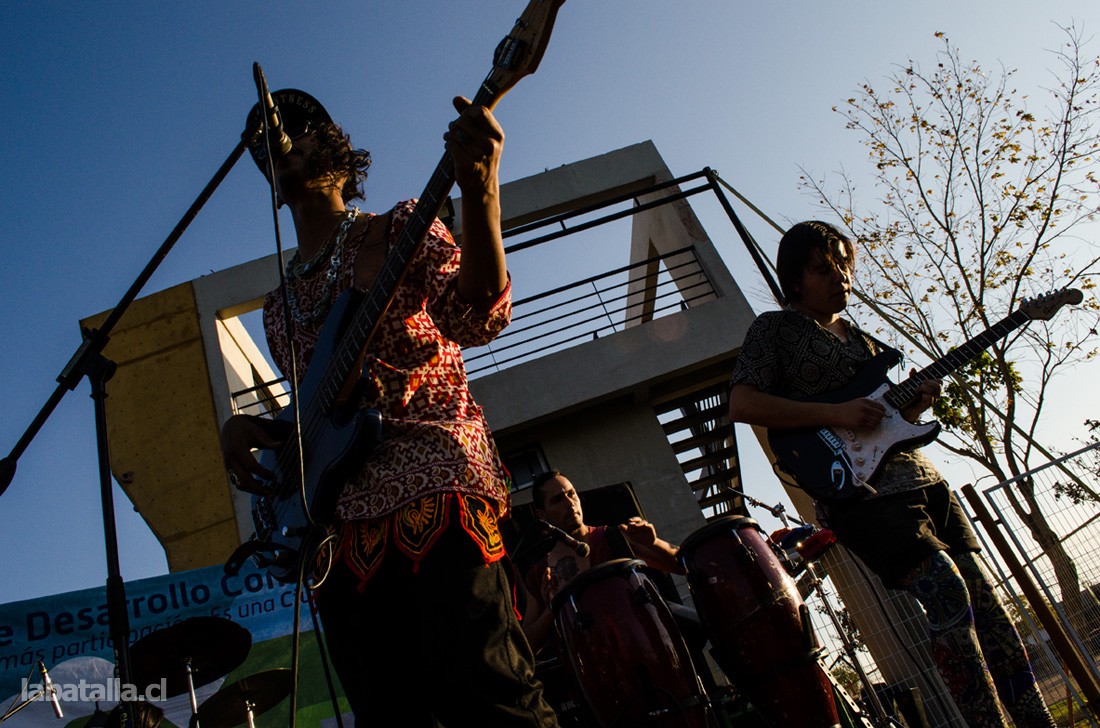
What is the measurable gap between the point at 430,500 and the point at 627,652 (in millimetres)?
2087

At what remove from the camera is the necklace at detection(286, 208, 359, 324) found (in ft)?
6.68

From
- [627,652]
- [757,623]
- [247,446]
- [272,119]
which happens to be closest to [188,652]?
[627,652]

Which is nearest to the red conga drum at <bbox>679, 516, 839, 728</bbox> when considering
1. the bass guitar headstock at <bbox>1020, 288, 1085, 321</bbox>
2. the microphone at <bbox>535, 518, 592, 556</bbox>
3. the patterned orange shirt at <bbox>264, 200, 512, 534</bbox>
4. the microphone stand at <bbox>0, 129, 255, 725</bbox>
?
the microphone at <bbox>535, 518, 592, 556</bbox>

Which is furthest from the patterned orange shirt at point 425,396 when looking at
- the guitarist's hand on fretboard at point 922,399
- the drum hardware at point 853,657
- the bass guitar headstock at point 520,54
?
the drum hardware at point 853,657

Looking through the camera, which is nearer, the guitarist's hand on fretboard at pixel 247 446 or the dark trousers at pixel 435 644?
the dark trousers at pixel 435 644

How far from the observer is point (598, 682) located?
11.1 ft

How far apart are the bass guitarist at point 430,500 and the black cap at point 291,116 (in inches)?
18.9

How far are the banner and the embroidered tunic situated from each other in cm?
440

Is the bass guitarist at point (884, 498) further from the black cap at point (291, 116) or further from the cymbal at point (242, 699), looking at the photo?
the cymbal at point (242, 699)

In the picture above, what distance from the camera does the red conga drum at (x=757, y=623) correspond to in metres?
3.28

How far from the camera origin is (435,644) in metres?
1.46

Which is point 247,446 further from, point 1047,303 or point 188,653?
point 188,653

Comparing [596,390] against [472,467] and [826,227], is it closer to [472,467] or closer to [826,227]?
[826,227]

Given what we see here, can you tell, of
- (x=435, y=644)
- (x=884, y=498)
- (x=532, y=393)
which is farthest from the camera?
(x=532, y=393)
